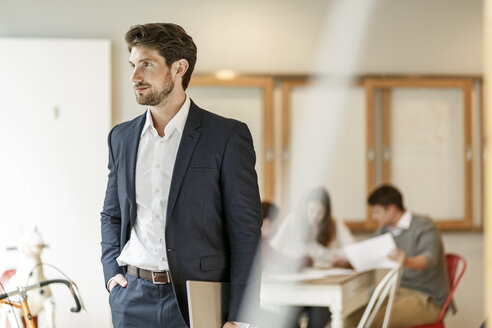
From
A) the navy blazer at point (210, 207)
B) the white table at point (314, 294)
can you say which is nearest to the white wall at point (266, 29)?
the white table at point (314, 294)

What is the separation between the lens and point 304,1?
4938 millimetres

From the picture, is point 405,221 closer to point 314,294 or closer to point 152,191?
point 314,294

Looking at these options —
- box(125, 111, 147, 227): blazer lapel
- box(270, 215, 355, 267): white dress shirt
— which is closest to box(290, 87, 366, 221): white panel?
box(270, 215, 355, 267): white dress shirt

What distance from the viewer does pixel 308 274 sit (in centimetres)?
375

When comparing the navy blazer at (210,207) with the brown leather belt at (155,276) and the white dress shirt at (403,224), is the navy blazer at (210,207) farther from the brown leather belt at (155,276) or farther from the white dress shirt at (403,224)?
the white dress shirt at (403,224)

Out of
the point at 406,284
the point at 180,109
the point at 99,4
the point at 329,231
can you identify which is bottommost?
the point at 406,284

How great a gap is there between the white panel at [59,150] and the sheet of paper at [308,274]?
55.4 inches

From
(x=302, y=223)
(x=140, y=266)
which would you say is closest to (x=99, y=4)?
(x=302, y=223)

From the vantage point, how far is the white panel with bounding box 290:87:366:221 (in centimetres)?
492

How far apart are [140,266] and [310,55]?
3.36 metres

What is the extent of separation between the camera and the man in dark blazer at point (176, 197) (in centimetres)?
173

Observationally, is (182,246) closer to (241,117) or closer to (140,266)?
(140,266)

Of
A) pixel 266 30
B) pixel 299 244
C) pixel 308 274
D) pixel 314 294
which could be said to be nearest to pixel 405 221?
pixel 299 244

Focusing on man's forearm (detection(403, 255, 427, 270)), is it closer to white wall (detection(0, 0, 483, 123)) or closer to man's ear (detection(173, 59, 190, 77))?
white wall (detection(0, 0, 483, 123))
